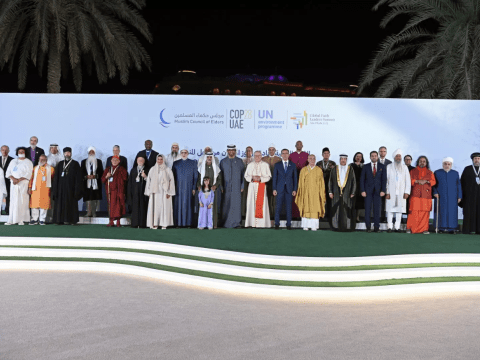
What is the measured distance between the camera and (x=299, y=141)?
12016 mm

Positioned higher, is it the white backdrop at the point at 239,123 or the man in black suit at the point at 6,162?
the white backdrop at the point at 239,123

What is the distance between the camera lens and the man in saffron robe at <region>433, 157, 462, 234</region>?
11234mm

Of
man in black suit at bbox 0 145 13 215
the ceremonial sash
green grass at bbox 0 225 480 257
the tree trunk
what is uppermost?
the tree trunk

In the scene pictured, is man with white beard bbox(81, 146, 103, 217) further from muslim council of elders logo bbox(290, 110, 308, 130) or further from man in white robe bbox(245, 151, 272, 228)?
muslim council of elders logo bbox(290, 110, 308, 130)

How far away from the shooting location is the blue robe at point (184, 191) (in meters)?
11.5

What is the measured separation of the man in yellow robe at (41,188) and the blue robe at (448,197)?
8.36 metres

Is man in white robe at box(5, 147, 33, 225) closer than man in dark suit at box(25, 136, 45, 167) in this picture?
Yes

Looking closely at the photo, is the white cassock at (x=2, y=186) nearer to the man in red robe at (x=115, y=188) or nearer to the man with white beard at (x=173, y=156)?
the man in red robe at (x=115, y=188)

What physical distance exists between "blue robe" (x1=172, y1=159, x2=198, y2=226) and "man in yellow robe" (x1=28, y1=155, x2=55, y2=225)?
Result: 9.07 ft

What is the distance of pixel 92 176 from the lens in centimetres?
1183

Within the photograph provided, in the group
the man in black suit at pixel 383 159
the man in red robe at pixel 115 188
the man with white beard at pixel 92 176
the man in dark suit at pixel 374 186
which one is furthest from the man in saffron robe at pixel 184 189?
the man in black suit at pixel 383 159

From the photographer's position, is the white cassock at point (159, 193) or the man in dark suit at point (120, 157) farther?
the man in dark suit at point (120, 157)

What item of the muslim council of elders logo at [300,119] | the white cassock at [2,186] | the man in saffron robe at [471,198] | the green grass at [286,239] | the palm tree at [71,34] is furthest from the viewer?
the palm tree at [71,34]

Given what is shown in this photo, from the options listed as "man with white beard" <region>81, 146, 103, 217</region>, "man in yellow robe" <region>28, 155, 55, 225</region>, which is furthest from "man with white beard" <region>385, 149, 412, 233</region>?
"man in yellow robe" <region>28, 155, 55, 225</region>
